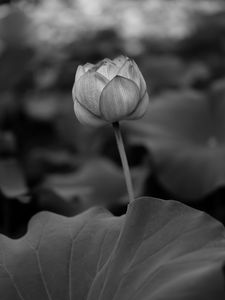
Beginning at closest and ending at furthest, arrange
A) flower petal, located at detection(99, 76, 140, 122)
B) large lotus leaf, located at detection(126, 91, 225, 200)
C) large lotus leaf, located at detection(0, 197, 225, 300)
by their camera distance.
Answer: large lotus leaf, located at detection(0, 197, 225, 300) → flower petal, located at detection(99, 76, 140, 122) → large lotus leaf, located at detection(126, 91, 225, 200)

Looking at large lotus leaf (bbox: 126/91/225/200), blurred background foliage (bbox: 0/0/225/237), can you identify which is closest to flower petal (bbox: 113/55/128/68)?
blurred background foliage (bbox: 0/0/225/237)

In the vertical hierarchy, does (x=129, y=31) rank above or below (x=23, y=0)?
below

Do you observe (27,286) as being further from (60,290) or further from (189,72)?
(189,72)

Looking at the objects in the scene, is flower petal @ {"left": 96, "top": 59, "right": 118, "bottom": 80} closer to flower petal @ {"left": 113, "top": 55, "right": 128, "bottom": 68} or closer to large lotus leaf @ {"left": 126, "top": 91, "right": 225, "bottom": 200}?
flower petal @ {"left": 113, "top": 55, "right": 128, "bottom": 68}

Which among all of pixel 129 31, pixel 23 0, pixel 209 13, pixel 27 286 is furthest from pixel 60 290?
pixel 129 31

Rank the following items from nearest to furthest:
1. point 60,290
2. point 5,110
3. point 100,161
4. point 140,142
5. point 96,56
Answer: point 60,290 < point 140,142 < point 100,161 < point 5,110 < point 96,56

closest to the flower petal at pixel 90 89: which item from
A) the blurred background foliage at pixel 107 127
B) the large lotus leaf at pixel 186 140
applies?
the blurred background foliage at pixel 107 127

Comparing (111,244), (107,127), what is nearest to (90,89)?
(111,244)
